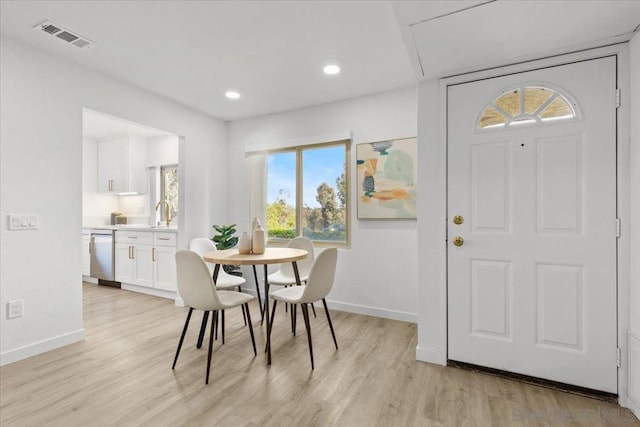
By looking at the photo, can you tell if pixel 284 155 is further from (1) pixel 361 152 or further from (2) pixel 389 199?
(2) pixel 389 199

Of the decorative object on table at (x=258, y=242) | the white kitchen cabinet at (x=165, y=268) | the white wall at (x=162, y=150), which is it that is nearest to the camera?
the decorative object on table at (x=258, y=242)

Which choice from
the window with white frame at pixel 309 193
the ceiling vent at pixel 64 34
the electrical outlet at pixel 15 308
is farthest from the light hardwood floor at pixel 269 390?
the ceiling vent at pixel 64 34

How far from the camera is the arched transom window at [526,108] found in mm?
2084

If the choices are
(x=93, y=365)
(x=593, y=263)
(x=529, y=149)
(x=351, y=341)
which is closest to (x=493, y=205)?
(x=529, y=149)

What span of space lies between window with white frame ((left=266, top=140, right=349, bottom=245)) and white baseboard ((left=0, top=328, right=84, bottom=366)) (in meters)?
2.25

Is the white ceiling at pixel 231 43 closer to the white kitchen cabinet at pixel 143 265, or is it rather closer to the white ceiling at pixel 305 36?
the white ceiling at pixel 305 36

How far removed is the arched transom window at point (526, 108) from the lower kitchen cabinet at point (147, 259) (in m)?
3.82

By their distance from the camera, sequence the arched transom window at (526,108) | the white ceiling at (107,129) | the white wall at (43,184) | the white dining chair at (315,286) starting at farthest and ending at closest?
the white ceiling at (107,129) → the white wall at (43,184) → the white dining chair at (315,286) → the arched transom window at (526,108)

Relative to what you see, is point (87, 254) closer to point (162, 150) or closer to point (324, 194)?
point (162, 150)

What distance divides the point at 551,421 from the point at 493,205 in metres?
1.29

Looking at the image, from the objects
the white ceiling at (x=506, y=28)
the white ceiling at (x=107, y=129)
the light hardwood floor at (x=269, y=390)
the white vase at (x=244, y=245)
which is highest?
the white ceiling at (x=107, y=129)

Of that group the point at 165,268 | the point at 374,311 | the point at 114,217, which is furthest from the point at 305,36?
the point at 114,217

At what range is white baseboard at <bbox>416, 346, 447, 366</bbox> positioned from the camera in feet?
7.88

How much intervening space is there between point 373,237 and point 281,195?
4.65ft
